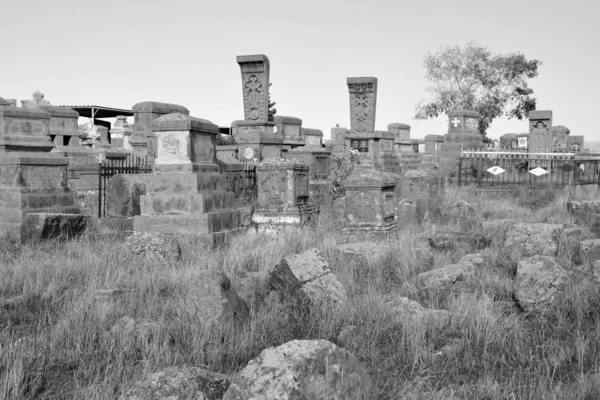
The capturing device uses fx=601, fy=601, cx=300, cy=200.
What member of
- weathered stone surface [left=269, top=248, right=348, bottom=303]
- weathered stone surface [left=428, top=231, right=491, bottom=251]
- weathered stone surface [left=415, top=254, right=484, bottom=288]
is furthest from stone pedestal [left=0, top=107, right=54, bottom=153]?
weathered stone surface [left=415, top=254, right=484, bottom=288]

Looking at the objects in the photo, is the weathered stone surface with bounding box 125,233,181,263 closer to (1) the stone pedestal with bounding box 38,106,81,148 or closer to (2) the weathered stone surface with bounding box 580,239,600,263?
(2) the weathered stone surface with bounding box 580,239,600,263

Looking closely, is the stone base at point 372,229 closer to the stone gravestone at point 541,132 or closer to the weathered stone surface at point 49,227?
the weathered stone surface at point 49,227

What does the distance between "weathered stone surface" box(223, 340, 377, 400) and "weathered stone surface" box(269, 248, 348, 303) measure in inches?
91.3

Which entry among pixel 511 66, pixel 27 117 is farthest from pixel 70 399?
pixel 511 66

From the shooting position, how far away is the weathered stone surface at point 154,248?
23.7 feet

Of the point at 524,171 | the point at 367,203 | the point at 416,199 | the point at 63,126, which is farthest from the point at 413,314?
the point at 63,126

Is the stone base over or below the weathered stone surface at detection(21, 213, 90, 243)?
below

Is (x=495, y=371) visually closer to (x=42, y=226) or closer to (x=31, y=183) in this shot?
(x=42, y=226)

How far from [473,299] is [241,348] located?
7.09 feet

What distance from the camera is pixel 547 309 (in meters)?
5.14

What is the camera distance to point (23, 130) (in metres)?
10.3

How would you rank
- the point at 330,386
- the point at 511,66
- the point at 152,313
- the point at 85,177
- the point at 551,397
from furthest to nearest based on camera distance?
the point at 511,66 → the point at 85,177 → the point at 152,313 → the point at 551,397 → the point at 330,386

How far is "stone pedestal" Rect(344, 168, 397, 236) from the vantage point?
10461 mm

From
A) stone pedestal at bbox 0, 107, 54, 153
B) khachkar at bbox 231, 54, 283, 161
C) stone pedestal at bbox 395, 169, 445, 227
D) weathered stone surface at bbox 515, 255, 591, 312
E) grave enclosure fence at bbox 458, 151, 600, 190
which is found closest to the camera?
weathered stone surface at bbox 515, 255, 591, 312
